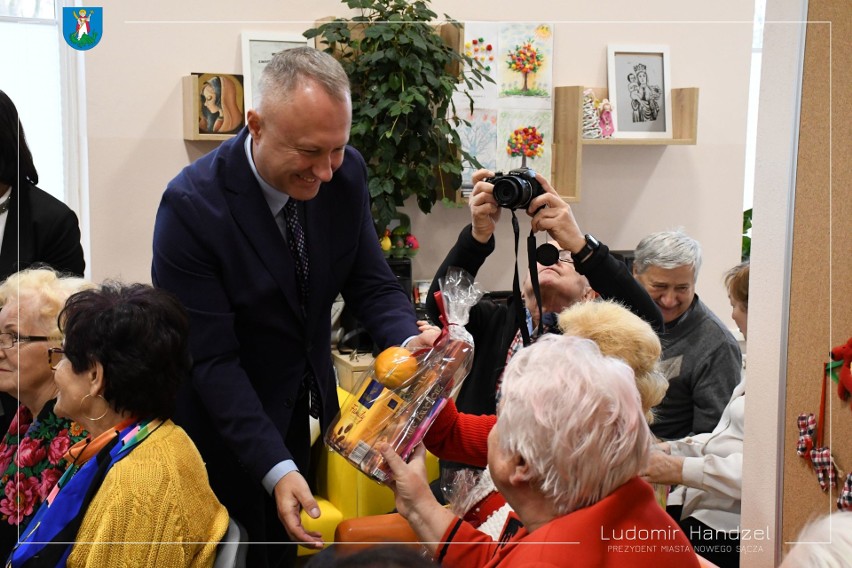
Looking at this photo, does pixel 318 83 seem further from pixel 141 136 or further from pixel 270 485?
pixel 270 485

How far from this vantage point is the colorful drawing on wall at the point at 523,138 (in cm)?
205

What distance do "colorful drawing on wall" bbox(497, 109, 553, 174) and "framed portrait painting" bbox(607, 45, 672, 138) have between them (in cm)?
19

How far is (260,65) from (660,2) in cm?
112

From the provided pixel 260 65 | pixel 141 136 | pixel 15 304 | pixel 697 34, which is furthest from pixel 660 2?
pixel 15 304

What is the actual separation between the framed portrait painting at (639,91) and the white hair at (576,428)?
986 millimetres

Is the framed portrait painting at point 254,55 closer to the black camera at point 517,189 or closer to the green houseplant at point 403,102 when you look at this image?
the green houseplant at point 403,102

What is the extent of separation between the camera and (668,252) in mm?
2037

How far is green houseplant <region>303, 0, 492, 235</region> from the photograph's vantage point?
1969 millimetres

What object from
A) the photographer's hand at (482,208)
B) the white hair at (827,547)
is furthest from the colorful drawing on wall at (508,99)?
the white hair at (827,547)

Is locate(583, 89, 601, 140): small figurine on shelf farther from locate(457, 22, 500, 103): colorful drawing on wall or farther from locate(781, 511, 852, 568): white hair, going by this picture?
locate(781, 511, 852, 568): white hair

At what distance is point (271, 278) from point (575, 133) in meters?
0.83

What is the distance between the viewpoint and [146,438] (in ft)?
5.30

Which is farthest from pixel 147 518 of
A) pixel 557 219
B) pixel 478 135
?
pixel 478 135

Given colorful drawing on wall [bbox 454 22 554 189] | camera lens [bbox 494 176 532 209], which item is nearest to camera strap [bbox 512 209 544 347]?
camera lens [bbox 494 176 532 209]
